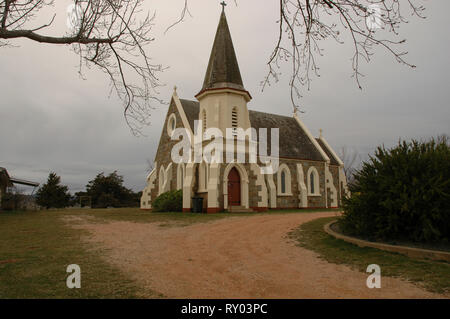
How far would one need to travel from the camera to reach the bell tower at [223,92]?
22.4m

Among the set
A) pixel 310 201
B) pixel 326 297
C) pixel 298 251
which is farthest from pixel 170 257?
pixel 310 201

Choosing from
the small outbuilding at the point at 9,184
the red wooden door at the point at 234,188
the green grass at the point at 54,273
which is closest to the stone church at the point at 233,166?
the red wooden door at the point at 234,188

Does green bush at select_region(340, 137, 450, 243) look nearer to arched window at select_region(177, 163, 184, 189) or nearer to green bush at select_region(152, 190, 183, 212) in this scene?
green bush at select_region(152, 190, 183, 212)

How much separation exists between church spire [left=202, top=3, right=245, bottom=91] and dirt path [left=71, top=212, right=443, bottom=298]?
14.5 m

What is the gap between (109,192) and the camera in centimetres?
4222

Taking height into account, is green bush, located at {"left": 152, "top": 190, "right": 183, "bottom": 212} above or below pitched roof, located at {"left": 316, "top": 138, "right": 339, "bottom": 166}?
below

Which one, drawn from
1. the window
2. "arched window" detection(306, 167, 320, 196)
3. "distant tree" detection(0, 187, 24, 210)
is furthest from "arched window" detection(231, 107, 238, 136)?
"distant tree" detection(0, 187, 24, 210)

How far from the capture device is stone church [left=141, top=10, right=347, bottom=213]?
72.0ft

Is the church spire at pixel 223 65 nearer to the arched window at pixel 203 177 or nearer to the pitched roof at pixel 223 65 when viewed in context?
the pitched roof at pixel 223 65

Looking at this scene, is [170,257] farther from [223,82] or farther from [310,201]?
[310,201]

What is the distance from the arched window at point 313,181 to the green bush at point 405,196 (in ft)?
65.1

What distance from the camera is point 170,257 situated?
7.51 m

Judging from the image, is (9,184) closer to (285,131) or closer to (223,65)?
(223,65)
